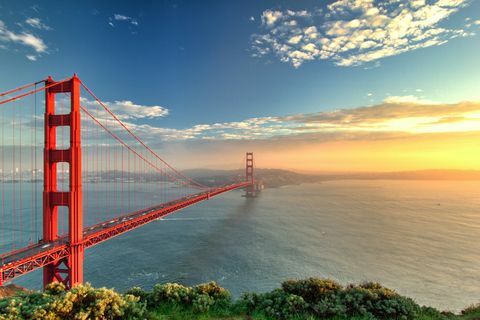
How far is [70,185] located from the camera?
740 inches

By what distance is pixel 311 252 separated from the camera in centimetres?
3612

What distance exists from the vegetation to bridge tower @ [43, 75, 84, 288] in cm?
1265

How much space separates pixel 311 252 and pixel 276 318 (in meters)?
31.4

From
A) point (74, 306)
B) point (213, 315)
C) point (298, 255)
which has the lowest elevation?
point (298, 255)

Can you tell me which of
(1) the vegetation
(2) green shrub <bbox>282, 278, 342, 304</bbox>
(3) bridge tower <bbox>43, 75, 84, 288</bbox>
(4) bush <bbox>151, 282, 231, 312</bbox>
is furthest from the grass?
(3) bridge tower <bbox>43, 75, 84, 288</bbox>

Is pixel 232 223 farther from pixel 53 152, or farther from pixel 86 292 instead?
pixel 86 292

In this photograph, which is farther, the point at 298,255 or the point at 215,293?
the point at 298,255

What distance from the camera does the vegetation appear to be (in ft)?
20.4

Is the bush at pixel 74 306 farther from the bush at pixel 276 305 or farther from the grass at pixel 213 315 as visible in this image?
the bush at pixel 276 305

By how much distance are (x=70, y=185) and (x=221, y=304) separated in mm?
16717

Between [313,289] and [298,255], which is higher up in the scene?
[313,289]

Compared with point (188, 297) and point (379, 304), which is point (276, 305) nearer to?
point (188, 297)

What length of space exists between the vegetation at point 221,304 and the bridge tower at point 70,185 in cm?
1265

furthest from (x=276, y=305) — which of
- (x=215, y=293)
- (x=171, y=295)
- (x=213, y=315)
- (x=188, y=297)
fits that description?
(x=171, y=295)
